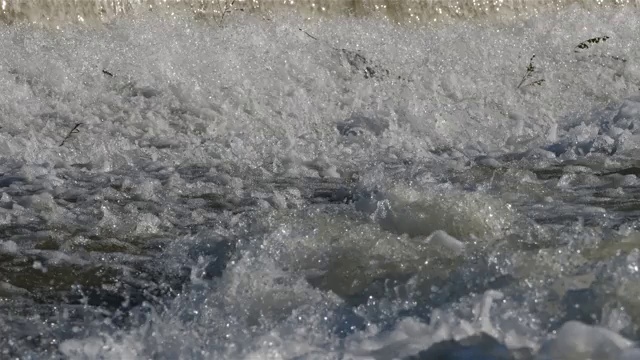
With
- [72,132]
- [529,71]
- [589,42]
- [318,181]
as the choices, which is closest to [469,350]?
[318,181]

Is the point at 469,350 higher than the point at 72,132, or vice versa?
the point at 469,350

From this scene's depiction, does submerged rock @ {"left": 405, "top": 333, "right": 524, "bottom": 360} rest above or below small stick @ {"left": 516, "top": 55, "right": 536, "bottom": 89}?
above

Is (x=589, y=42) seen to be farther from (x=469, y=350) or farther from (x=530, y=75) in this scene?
(x=469, y=350)

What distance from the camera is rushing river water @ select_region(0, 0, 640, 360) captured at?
140 inches

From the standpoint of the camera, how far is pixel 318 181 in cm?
585

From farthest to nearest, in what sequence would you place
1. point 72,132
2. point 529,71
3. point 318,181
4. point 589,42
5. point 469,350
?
point 589,42 < point 529,71 < point 72,132 < point 318,181 < point 469,350

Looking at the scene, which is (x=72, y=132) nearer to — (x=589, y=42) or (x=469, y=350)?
(x=469, y=350)

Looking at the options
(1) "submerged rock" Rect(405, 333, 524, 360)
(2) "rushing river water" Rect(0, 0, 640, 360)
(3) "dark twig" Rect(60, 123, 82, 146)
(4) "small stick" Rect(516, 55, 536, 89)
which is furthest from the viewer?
(4) "small stick" Rect(516, 55, 536, 89)

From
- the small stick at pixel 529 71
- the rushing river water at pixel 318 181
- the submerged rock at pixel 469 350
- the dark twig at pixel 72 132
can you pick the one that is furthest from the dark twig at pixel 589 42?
the submerged rock at pixel 469 350

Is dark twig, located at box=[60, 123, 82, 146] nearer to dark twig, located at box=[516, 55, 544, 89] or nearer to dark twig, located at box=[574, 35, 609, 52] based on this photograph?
dark twig, located at box=[516, 55, 544, 89]

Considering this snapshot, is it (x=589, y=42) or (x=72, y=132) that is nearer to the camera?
(x=72, y=132)

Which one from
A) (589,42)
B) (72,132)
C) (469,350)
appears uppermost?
(469,350)

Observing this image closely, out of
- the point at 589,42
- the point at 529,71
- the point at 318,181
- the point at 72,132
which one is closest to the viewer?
the point at 318,181

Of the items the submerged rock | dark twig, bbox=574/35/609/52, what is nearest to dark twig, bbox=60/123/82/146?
the submerged rock
